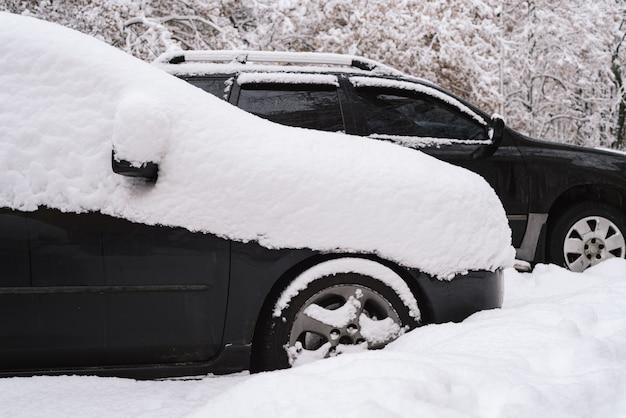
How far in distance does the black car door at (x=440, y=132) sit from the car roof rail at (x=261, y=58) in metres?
0.31

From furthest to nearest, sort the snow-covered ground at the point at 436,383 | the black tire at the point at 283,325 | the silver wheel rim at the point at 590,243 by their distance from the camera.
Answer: the silver wheel rim at the point at 590,243, the black tire at the point at 283,325, the snow-covered ground at the point at 436,383

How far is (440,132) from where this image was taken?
15.6ft

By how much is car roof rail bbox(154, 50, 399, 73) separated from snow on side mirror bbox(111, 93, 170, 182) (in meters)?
2.42

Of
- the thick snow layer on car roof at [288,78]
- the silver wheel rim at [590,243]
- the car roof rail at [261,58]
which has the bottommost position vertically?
the silver wheel rim at [590,243]

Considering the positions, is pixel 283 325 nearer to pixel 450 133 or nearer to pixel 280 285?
pixel 280 285

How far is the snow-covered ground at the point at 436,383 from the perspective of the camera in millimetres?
1747

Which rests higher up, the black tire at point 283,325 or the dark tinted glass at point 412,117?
the dark tinted glass at point 412,117

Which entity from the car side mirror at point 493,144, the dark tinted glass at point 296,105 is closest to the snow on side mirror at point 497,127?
the car side mirror at point 493,144

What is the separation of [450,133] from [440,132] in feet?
0.29

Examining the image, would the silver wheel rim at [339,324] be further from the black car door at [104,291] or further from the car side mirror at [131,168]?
the car side mirror at [131,168]

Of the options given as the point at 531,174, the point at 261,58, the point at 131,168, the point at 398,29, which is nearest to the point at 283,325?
the point at 131,168

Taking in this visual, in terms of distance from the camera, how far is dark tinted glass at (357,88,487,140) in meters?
4.58

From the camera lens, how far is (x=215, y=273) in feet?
7.95

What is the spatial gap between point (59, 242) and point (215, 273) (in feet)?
2.11
